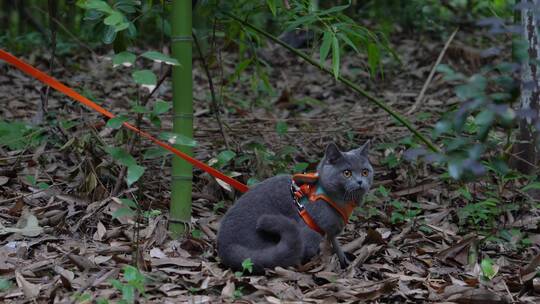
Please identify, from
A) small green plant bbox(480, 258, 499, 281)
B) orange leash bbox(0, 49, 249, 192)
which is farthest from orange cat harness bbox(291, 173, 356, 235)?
small green plant bbox(480, 258, 499, 281)

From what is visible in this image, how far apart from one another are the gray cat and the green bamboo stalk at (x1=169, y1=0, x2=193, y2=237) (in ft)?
1.16

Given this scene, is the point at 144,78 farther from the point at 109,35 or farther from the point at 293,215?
the point at 293,215

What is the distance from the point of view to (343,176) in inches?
157

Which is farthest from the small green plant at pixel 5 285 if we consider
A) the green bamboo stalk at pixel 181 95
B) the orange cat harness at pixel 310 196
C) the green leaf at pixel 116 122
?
the orange cat harness at pixel 310 196

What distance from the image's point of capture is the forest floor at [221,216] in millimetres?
3492

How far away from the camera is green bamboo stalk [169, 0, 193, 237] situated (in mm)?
3996

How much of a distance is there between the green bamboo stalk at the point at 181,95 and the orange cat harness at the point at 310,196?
2.08 ft

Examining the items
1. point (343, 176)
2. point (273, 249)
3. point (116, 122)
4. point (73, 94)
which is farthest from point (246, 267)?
point (73, 94)

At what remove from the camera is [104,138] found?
542 cm

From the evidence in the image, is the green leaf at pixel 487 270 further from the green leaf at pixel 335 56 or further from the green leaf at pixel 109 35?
the green leaf at pixel 109 35

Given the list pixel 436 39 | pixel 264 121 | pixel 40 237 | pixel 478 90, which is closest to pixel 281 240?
pixel 40 237

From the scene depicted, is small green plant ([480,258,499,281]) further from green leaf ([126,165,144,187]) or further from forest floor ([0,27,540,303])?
green leaf ([126,165,144,187])

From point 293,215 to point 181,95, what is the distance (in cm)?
92

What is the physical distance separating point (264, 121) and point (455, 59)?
9.48ft
